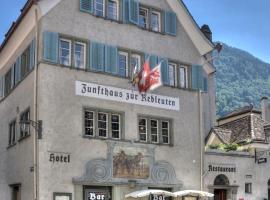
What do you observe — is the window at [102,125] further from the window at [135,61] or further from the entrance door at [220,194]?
the entrance door at [220,194]

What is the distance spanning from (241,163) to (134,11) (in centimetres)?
1162

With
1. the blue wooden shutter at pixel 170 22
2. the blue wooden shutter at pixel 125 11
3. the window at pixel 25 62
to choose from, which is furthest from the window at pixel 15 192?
the blue wooden shutter at pixel 170 22

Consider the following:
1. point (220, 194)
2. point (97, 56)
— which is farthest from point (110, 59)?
point (220, 194)

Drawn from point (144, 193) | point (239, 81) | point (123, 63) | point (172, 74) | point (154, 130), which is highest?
point (239, 81)

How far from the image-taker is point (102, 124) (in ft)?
91.3

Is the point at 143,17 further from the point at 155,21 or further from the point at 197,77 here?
the point at 197,77

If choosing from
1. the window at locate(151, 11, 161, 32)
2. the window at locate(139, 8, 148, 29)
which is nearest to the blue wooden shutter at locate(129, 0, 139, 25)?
the window at locate(139, 8, 148, 29)

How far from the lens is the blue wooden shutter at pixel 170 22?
3173 centimetres

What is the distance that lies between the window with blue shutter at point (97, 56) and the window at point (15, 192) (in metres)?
7.48

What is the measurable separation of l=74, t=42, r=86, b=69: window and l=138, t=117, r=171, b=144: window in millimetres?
4478

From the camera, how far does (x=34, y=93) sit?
86.6ft

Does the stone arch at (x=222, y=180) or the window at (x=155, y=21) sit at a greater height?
the window at (x=155, y=21)

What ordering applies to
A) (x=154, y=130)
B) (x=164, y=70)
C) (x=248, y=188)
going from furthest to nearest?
(x=248, y=188) < (x=164, y=70) < (x=154, y=130)

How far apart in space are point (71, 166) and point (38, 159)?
67.3 inches
